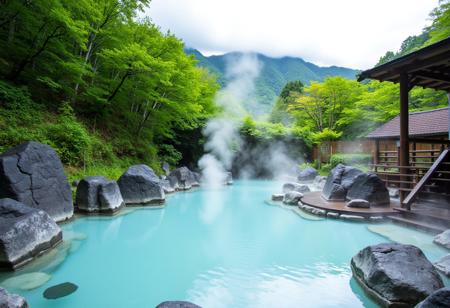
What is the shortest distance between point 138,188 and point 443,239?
767 cm

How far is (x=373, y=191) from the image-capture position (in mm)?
6949

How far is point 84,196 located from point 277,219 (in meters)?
5.20

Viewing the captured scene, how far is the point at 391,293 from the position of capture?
104 inches

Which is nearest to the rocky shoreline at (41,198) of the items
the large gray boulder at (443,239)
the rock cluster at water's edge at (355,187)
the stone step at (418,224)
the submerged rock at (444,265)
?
the submerged rock at (444,265)

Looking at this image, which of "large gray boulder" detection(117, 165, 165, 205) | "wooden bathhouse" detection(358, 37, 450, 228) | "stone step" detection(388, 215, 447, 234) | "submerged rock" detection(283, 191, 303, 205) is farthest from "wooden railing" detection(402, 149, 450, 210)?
"large gray boulder" detection(117, 165, 165, 205)

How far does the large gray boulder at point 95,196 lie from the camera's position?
6789mm

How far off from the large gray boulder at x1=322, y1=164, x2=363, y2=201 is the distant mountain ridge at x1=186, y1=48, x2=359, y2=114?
94.9 ft

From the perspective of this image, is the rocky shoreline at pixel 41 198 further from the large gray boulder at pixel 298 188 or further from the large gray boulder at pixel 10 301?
→ the large gray boulder at pixel 298 188

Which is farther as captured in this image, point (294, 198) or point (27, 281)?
point (294, 198)

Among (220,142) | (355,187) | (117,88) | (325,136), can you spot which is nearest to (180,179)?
(117,88)

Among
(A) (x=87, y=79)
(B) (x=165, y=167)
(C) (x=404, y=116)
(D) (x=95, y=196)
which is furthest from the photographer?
(B) (x=165, y=167)

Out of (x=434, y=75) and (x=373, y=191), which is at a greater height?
(x=434, y=75)

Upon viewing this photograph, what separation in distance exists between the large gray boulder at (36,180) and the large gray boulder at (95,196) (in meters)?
0.60

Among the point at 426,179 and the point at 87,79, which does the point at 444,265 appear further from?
the point at 87,79
